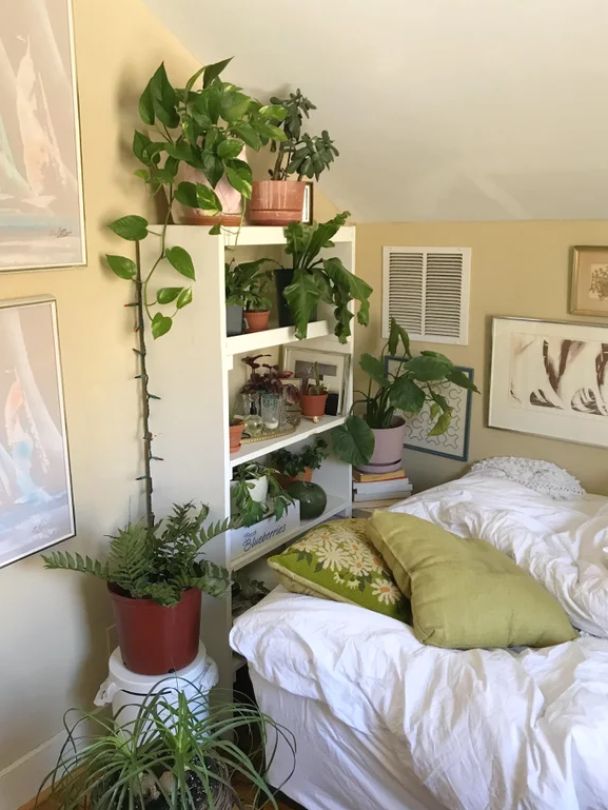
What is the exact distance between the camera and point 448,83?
1934mm

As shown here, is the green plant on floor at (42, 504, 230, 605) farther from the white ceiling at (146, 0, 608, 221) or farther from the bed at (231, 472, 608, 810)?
the white ceiling at (146, 0, 608, 221)

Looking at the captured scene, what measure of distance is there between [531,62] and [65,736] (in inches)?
82.2

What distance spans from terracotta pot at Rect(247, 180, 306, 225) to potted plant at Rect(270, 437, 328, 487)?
74 centimetres

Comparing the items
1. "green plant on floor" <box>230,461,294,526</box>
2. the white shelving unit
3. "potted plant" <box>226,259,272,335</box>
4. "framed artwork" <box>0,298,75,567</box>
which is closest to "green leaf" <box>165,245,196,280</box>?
the white shelving unit

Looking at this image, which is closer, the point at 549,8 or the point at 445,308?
the point at 549,8

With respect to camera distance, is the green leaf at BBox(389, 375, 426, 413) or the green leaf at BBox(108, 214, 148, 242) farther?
the green leaf at BBox(389, 375, 426, 413)

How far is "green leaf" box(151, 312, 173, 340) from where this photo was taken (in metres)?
1.90

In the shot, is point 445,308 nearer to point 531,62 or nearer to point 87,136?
point 531,62

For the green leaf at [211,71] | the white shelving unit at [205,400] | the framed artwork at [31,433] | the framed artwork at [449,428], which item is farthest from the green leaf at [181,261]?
the framed artwork at [449,428]

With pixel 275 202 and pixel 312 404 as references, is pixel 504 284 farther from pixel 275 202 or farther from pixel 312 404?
pixel 275 202

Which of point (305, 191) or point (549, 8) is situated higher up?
point (549, 8)

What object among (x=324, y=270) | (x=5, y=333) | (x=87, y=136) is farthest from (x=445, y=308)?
(x=5, y=333)

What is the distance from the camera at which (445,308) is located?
258 cm

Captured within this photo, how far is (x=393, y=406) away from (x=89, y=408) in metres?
0.95
